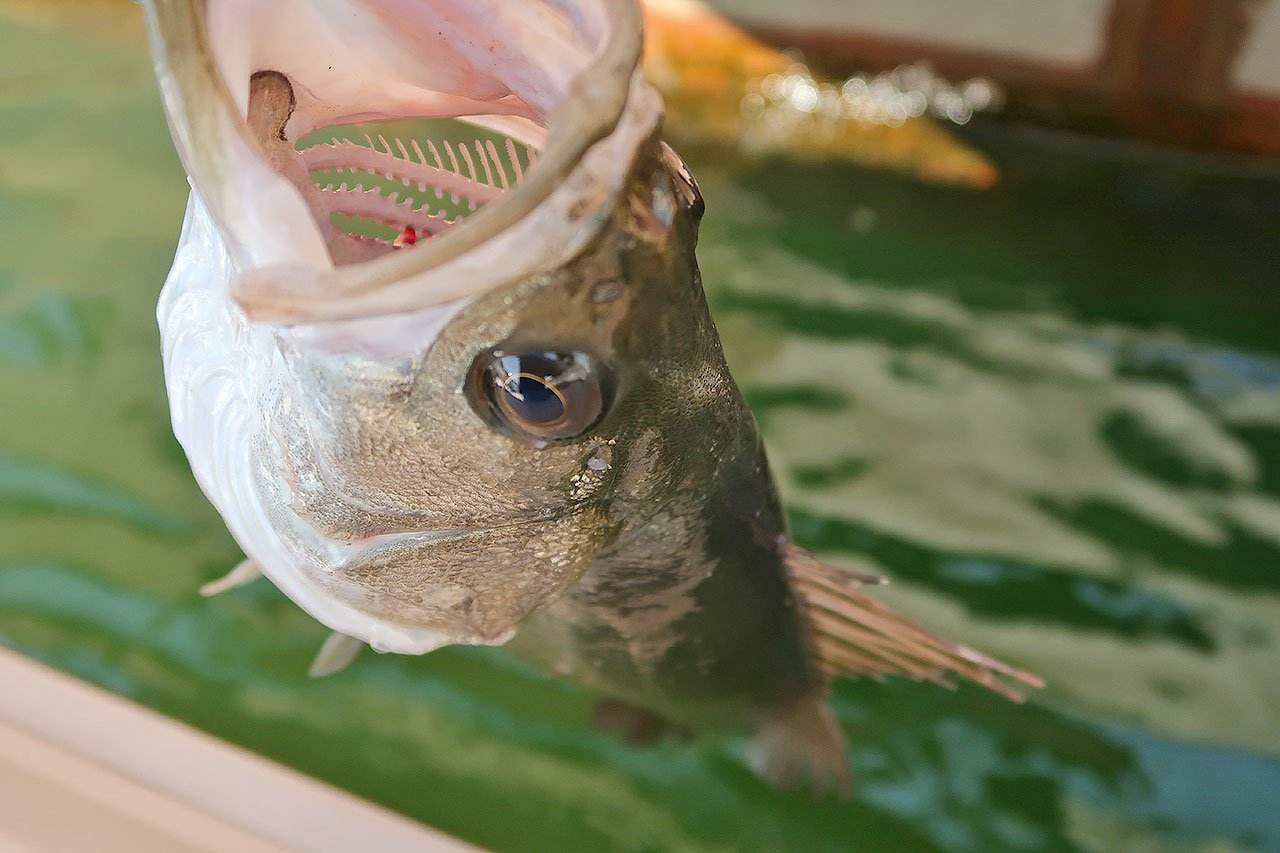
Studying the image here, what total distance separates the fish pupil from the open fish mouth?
3.1 inches

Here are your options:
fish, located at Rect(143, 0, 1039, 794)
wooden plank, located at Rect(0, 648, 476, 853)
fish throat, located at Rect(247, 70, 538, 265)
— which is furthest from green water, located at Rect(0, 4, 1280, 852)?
fish throat, located at Rect(247, 70, 538, 265)

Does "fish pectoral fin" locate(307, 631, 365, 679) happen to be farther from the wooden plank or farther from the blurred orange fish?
the blurred orange fish

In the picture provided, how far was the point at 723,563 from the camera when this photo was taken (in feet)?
3.39

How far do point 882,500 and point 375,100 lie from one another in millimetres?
1961

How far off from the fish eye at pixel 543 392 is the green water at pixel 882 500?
1196mm

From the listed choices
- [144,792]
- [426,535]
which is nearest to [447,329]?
[426,535]

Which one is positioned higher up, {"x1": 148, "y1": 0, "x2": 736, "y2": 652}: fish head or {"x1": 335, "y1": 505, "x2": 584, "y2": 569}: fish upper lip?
{"x1": 148, "y1": 0, "x2": 736, "y2": 652}: fish head

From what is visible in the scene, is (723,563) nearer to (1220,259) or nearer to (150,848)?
(150,848)

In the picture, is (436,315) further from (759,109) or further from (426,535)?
(759,109)

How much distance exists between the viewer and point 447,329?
63cm

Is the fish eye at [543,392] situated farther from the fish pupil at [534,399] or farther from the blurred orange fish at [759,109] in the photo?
the blurred orange fish at [759,109]

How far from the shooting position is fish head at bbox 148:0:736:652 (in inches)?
23.6

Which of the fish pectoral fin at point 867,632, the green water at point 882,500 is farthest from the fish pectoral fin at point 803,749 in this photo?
the fish pectoral fin at point 867,632

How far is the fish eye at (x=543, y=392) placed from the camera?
2.13ft
